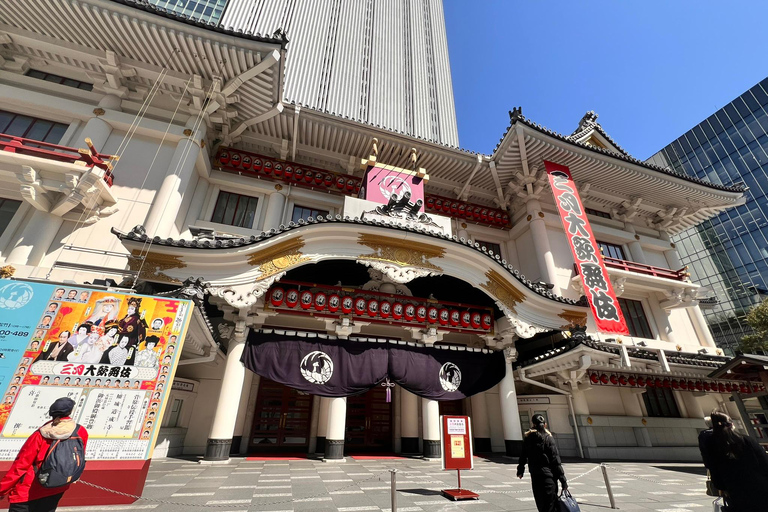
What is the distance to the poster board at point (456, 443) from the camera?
6292mm

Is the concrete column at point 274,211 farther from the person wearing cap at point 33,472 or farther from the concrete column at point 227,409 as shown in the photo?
the person wearing cap at point 33,472

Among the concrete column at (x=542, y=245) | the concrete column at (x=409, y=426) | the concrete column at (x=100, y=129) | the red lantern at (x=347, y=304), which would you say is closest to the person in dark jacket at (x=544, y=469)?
the red lantern at (x=347, y=304)

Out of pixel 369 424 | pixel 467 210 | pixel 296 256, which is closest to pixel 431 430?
pixel 369 424

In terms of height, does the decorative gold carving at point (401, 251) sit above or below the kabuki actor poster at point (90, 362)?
above

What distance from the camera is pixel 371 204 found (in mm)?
10602

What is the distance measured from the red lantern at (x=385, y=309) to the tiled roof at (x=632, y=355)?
564 centimetres

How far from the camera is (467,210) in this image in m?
15.3

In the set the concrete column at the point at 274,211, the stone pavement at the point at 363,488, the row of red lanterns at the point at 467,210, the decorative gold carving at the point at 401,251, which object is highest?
the row of red lanterns at the point at 467,210

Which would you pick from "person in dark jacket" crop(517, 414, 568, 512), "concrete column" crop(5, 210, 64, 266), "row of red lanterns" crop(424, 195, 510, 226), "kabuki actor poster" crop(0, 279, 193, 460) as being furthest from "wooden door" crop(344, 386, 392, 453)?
"concrete column" crop(5, 210, 64, 266)

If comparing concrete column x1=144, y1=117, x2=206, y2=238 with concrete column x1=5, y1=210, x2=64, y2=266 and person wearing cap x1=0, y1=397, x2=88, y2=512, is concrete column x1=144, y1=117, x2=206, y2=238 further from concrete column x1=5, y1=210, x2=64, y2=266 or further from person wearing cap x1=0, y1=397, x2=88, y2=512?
person wearing cap x1=0, y1=397, x2=88, y2=512

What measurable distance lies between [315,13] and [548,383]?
144ft

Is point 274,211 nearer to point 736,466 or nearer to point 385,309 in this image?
point 385,309

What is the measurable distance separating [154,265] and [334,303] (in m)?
4.95

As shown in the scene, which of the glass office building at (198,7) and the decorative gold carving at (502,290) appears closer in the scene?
the decorative gold carving at (502,290)
